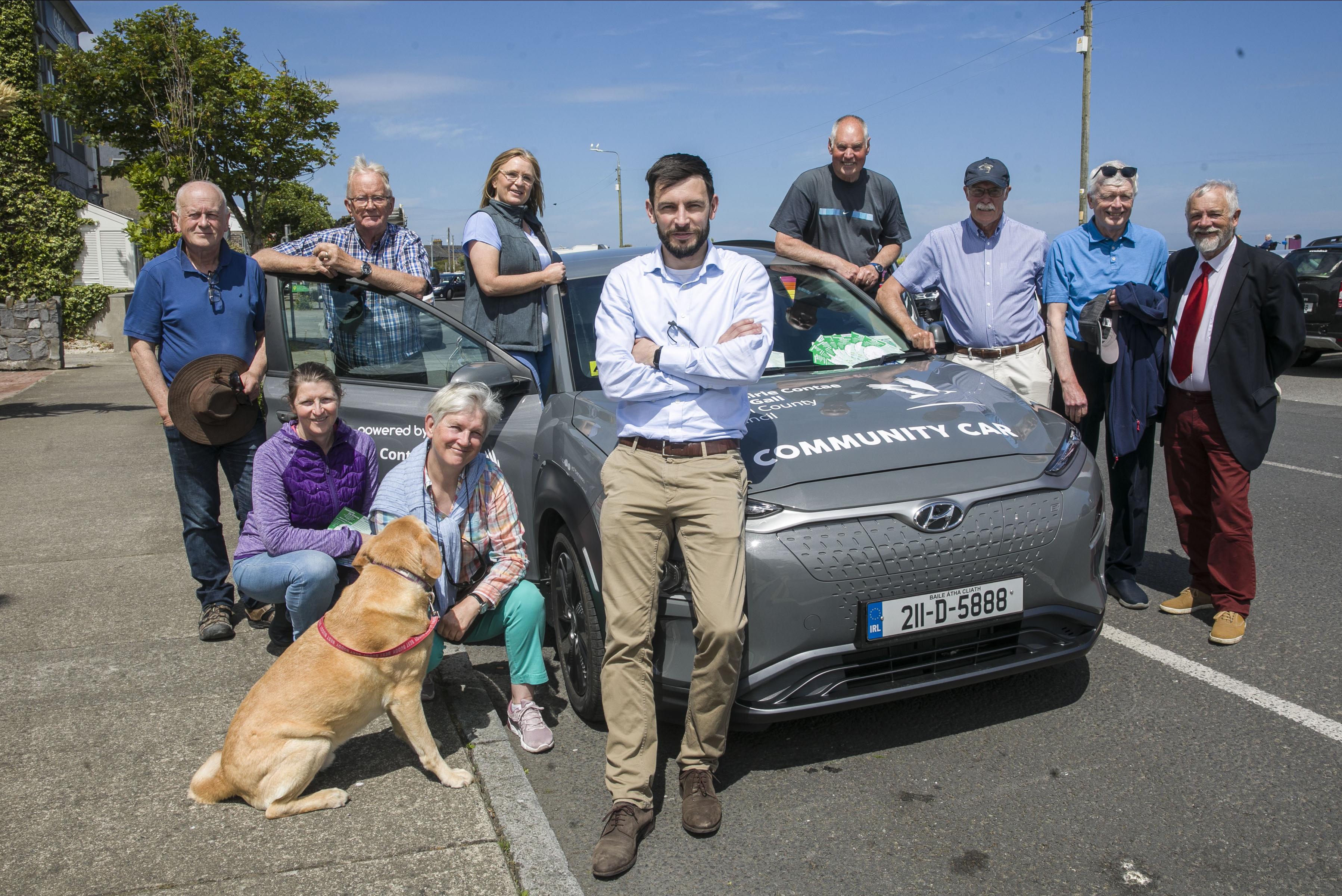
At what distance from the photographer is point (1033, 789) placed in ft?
9.97

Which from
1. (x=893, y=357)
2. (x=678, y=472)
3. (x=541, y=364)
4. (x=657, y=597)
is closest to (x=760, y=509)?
(x=678, y=472)

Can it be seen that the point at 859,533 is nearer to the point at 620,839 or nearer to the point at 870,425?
the point at 870,425

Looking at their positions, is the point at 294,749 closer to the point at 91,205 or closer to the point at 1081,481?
the point at 1081,481

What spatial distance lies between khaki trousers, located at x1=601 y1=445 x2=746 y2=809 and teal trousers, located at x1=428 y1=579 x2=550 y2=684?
22.3 inches

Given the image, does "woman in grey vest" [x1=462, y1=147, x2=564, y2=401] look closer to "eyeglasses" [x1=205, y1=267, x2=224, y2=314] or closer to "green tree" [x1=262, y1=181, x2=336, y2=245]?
"eyeglasses" [x1=205, y1=267, x2=224, y2=314]

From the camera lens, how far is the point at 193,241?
436 centimetres

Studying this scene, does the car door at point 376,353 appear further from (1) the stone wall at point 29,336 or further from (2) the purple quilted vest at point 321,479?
(1) the stone wall at point 29,336

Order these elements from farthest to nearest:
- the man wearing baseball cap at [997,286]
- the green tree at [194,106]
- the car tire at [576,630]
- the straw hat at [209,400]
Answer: the green tree at [194,106] < the man wearing baseball cap at [997,286] < the straw hat at [209,400] < the car tire at [576,630]

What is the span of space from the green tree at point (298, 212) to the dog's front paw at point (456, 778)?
47.4 metres

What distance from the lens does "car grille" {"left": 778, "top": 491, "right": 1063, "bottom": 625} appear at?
114 inches

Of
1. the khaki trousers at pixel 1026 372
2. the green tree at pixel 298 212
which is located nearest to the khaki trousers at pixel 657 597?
the khaki trousers at pixel 1026 372

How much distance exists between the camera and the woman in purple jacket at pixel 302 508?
147 inches

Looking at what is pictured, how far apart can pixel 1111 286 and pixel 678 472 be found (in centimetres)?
268

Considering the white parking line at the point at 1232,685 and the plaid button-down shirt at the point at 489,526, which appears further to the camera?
the plaid button-down shirt at the point at 489,526
